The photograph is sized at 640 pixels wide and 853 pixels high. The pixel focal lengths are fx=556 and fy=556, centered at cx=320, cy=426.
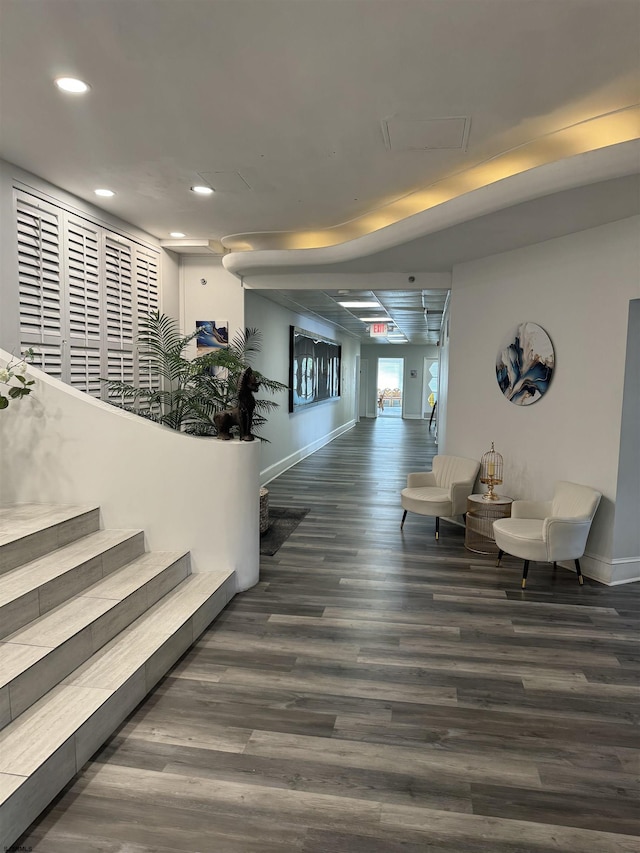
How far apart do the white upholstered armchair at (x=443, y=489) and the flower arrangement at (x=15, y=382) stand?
3.65 meters

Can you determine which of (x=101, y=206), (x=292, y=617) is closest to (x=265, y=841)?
(x=292, y=617)

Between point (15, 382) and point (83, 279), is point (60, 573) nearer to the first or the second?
point (15, 382)

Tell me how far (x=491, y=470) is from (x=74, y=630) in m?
3.83

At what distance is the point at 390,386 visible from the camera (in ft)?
73.0

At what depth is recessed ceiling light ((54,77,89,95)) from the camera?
2.93 meters

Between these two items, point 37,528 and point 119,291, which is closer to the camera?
point 37,528

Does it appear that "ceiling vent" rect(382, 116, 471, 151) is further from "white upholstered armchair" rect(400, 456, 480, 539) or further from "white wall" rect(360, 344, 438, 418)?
"white wall" rect(360, 344, 438, 418)

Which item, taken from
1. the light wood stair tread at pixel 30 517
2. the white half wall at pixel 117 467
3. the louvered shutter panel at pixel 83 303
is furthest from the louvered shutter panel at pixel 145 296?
the light wood stair tread at pixel 30 517

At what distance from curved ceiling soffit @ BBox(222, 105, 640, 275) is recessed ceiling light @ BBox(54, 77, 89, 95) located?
249 centimetres

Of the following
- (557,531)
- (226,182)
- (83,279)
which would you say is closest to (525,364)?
(557,531)

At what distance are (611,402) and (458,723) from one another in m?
2.83

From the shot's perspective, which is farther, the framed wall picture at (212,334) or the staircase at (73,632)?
the framed wall picture at (212,334)

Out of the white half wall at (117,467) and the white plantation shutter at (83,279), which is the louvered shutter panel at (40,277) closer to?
the white plantation shutter at (83,279)

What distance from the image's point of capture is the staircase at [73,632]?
2096 mm
